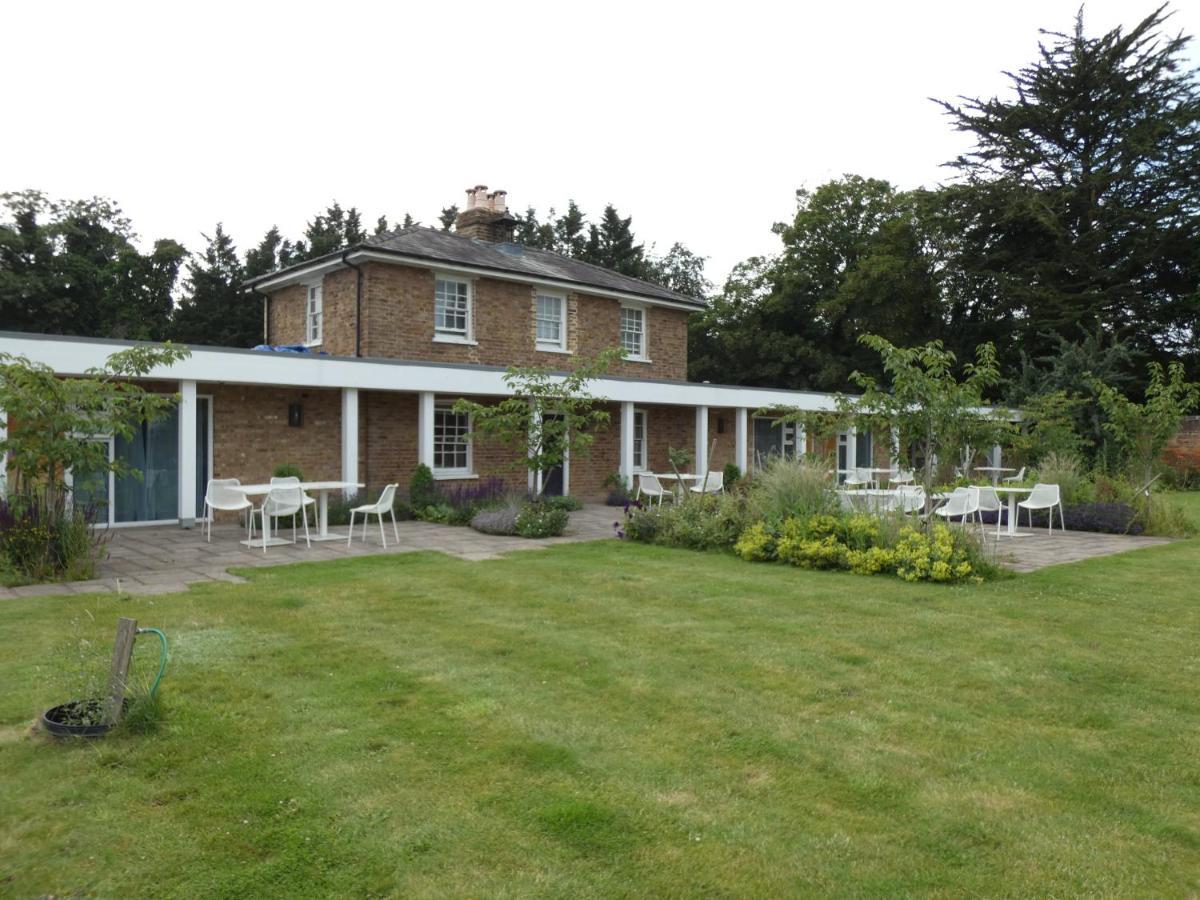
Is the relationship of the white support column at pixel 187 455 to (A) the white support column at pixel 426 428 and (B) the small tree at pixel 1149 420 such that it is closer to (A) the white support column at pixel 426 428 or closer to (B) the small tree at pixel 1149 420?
(A) the white support column at pixel 426 428

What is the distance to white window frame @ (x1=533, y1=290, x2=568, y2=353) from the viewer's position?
70.4 feet

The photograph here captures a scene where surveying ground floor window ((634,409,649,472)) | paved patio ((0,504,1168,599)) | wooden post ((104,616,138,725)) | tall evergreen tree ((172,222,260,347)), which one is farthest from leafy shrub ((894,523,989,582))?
tall evergreen tree ((172,222,260,347))

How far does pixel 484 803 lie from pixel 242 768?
3.91 ft

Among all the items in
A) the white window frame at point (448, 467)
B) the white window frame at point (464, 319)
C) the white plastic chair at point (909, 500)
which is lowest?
the white plastic chair at point (909, 500)

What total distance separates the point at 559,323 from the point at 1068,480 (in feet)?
39.0

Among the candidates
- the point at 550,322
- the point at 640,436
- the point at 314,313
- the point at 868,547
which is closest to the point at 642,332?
the point at 640,436

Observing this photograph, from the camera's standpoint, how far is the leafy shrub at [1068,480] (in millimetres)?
15766

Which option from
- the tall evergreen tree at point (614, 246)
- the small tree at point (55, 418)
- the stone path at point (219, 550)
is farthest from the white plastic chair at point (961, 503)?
the tall evergreen tree at point (614, 246)

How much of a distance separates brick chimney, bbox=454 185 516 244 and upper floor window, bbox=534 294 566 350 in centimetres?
Result: 314

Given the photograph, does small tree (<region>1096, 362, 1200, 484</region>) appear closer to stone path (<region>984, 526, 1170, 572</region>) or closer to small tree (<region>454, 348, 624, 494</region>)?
stone path (<region>984, 526, 1170, 572</region>)

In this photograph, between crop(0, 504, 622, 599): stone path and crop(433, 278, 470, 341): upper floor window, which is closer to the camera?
crop(0, 504, 622, 599): stone path

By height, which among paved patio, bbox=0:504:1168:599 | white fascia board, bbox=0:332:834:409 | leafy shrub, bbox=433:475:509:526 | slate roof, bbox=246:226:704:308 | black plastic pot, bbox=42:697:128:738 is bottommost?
black plastic pot, bbox=42:697:128:738

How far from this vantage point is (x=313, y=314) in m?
20.6

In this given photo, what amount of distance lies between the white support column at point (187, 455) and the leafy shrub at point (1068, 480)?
14.4 metres
